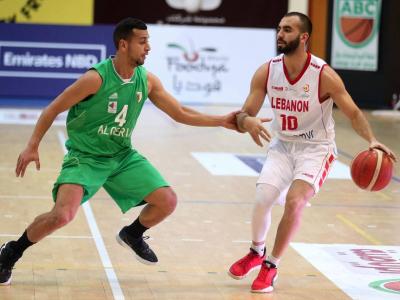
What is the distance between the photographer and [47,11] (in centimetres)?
1798

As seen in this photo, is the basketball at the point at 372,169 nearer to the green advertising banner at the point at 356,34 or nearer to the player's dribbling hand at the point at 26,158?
the player's dribbling hand at the point at 26,158

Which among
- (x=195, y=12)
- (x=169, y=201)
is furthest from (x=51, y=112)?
(x=195, y=12)

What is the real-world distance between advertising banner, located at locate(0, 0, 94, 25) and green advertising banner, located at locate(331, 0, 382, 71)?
4931 millimetres

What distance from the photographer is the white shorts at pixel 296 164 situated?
259 inches

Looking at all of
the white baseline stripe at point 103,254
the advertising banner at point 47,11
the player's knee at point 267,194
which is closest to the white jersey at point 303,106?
the player's knee at point 267,194

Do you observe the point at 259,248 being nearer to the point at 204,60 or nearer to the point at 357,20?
the point at 204,60

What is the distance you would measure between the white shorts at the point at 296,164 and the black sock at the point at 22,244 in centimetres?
163

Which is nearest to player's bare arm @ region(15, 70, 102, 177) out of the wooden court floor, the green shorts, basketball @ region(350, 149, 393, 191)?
the green shorts

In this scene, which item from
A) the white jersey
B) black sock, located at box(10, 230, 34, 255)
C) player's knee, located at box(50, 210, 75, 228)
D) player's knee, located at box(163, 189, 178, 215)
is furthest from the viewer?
the white jersey

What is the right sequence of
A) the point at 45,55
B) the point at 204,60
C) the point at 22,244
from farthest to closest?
1. the point at 204,60
2. the point at 45,55
3. the point at 22,244

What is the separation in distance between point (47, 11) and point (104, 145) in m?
12.0

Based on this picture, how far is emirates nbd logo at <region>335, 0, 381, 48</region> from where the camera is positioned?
19078mm

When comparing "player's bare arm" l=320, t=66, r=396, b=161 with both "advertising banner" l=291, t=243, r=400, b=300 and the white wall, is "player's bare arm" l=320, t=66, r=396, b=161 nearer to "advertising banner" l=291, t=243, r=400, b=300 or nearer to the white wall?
"advertising banner" l=291, t=243, r=400, b=300

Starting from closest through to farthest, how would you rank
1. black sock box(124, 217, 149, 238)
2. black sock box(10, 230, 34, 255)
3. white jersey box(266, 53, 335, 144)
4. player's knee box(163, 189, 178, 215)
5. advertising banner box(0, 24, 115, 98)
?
black sock box(10, 230, 34, 255) → player's knee box(163, 189, 178, 215) → white jersey box(266, 53, 335, 144) → black sock box(124, 217, 149, 238) → advertising banner box(0, 24, 115, 98)
